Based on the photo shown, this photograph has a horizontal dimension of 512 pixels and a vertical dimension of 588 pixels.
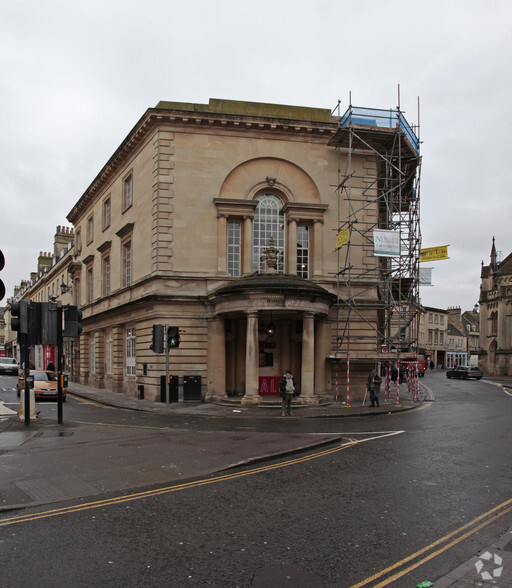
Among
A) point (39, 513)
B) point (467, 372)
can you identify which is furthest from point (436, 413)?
point (467, 372)

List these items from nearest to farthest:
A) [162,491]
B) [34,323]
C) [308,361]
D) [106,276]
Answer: [162,491], [34,323], [308,361], [106,276]

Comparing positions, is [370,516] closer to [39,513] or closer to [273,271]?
[39,513]

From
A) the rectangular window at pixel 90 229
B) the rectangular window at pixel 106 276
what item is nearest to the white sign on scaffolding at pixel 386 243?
the rectangular window at pixel 106 276

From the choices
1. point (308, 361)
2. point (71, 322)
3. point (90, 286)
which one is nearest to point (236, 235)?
point (308, 361)

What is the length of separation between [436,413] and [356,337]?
585 cm

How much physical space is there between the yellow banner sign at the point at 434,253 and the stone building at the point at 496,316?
43.9m

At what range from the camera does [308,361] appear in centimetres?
2098

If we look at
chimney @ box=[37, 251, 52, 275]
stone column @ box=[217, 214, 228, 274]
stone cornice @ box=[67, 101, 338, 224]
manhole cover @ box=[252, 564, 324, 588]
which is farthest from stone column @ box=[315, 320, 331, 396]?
chimney @ box=[37, 251, 52, 275]

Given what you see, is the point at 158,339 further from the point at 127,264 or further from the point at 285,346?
the point at 127,264

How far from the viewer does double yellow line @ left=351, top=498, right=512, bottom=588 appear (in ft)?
15.4

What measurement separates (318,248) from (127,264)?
11.3 meters

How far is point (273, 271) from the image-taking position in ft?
72.0

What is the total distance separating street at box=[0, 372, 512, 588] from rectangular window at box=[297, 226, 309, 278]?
1434 centimetres

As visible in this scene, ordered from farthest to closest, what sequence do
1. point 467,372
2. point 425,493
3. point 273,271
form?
point 467,372
point 273,271
point 425,493
